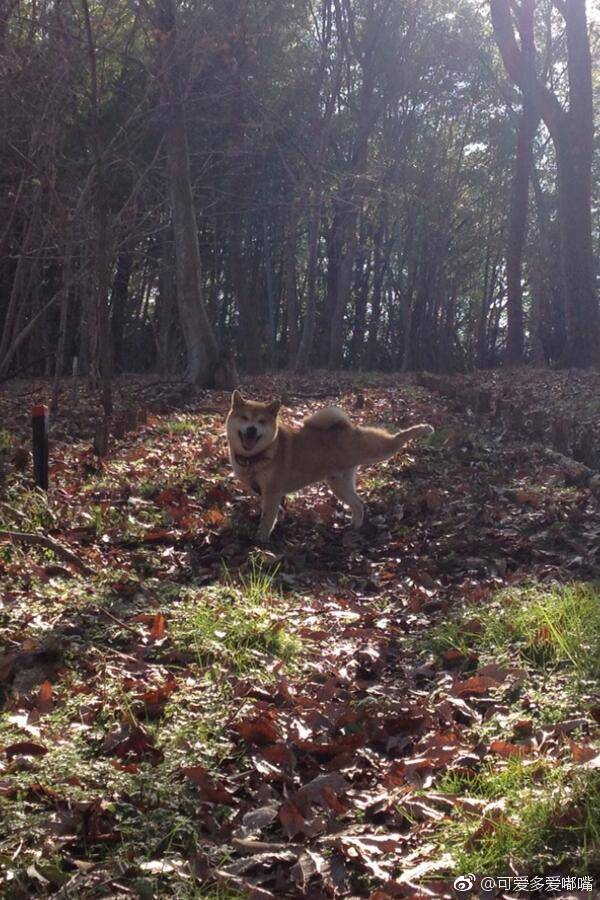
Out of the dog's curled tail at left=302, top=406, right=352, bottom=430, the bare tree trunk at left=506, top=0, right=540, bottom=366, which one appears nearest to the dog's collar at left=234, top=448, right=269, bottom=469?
the dog's curled tail at left=302, top=406, right=352, bottom=430

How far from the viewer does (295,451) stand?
28.9 feet

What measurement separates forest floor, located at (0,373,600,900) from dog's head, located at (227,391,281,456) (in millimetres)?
667

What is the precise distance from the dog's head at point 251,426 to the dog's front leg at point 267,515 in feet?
1.40

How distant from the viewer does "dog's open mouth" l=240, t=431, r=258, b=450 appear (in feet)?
27.4

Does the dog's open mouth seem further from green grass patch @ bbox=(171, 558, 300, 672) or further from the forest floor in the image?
green grass patch @ bbox=(171, 558, 300, 672)

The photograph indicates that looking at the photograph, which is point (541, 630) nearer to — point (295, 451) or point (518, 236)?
point (295, 451)

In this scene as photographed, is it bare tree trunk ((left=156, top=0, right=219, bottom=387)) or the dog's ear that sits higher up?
bare tree trunk ((left=156, top=0, right=219, bottom=387))

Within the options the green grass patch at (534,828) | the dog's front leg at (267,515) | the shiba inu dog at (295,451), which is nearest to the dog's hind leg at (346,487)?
the shiba inu dog at (295,451)

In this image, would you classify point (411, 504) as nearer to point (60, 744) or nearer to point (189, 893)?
Answer: point (60, 744)

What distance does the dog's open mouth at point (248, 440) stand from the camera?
27.4 feet

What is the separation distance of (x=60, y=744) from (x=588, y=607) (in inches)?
117

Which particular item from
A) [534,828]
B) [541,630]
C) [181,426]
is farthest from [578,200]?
[534,828]

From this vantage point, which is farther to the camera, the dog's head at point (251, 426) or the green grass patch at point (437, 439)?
the green grass patch at point (437, 439)

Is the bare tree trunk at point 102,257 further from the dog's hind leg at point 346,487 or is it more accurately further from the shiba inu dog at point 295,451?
the dog's hind leg at point 346,487
